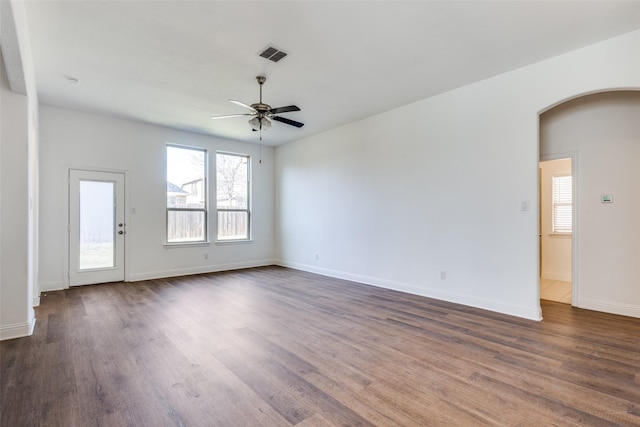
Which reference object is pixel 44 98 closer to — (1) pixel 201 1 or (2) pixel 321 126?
(1) pixel 201 1

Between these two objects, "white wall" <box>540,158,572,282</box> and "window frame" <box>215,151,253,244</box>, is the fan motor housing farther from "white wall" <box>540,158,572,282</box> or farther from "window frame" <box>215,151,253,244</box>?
"white wall" <box>540,158,572,282</box>

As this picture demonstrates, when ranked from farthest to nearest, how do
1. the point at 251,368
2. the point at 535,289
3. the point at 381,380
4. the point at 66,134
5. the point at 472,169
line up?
the point at 66,134, the point at 472,169, the point at 535,289, the point at 251,368, the point at 381,380

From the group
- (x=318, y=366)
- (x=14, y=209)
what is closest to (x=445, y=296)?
(x=318, y=366)

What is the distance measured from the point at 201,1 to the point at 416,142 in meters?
3.51

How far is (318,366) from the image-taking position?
2.55m

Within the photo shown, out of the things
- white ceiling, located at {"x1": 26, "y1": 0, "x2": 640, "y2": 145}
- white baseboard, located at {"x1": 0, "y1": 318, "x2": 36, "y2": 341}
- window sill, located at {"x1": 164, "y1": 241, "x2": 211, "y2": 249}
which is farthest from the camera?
window sill, located at {"x1": 164, "y1": 241, "x2": 211, "y2": 249}

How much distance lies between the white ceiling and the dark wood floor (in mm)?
3079

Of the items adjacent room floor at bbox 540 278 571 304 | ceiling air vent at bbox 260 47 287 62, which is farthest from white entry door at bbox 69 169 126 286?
adjacent room floor at bbox 540 278 571 304

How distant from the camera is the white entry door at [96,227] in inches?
213

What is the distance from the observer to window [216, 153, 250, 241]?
7.23 meters

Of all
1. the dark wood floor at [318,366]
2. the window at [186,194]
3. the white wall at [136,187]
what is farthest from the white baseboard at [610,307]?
the window at [186,194]

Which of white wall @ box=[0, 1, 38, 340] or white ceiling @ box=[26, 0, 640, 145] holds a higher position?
white ceiling @ box=[26, 0, 640, 145]

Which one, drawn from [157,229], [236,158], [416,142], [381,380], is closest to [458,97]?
[416,142]

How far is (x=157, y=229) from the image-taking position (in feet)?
20.6
